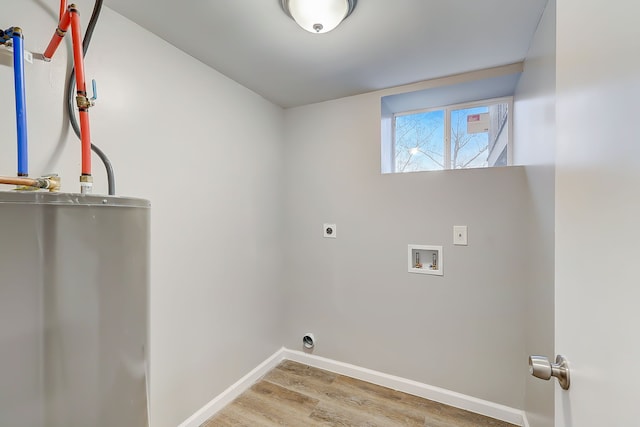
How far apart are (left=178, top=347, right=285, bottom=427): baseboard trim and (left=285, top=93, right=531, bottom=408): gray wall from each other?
0.21 metres

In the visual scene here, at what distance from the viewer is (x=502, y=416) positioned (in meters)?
1.62

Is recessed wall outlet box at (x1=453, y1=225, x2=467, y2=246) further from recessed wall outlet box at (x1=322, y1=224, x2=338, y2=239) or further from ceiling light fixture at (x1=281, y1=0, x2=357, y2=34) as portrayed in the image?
ceiling light fixture at (x1=281, y1=0, x2=357, y2=34)

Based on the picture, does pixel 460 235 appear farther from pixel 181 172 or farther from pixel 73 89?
pixel 73 89

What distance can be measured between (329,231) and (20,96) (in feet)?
5.85

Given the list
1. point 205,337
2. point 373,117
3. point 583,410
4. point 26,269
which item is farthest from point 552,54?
point 205,337

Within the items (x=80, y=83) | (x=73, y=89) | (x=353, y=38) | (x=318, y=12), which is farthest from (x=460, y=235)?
(x=73, y=89)

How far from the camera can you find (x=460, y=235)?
175 cm

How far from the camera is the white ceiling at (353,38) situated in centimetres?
119

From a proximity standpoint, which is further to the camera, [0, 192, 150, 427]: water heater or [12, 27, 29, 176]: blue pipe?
[12, 27, 29, 176]: blue pipe

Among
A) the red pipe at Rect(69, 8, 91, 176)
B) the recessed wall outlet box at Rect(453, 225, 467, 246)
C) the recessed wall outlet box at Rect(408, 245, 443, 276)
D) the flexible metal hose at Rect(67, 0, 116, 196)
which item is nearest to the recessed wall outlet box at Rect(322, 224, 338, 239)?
the recessed wall outlet box at Rect(408, 245, 443, 276)

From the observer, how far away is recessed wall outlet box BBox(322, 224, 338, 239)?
2.16 m

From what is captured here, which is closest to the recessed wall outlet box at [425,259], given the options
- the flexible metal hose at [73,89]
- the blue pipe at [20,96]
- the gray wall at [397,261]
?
→ the gray wall at [397,261]

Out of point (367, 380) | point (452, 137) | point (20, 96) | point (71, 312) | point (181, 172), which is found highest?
point (452, 137)

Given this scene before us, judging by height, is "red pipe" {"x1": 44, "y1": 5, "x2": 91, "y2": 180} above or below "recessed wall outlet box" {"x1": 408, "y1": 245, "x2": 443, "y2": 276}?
above
